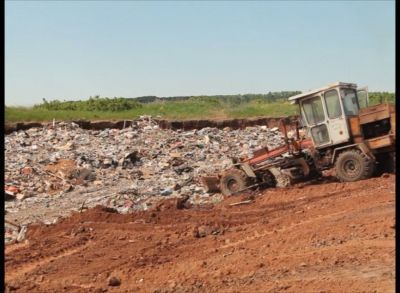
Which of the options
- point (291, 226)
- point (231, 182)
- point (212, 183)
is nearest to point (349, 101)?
point (231, 182)

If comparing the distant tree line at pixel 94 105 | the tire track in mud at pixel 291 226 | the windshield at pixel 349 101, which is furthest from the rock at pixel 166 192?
the distant tree line at pixel 94 105

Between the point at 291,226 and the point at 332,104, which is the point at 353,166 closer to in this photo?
the point at 332,104

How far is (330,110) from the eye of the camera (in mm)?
11617

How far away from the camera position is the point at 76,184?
51.6 feet

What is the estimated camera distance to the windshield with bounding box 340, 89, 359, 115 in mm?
11469

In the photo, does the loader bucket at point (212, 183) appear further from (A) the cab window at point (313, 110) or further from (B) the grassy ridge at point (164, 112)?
(B) the grassy ridge at point (164, 112)

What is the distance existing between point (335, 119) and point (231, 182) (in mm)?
2797

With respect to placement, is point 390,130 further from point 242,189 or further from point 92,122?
point 92,122

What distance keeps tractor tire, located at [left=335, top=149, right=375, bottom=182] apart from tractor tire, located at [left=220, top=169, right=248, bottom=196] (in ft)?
7.28

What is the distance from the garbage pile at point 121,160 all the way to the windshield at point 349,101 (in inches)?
149

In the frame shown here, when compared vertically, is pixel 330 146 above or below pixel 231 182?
above

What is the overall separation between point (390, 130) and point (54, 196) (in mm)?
8490

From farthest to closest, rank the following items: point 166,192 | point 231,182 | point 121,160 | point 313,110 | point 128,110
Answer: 1. point 128,110
2. point 121,160
3. point 166,192
4. point 231,182
5. point 313,110

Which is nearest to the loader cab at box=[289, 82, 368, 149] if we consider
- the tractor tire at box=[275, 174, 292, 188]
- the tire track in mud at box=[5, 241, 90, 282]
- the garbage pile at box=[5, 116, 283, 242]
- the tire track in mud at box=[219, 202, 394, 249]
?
the tractor tire at box=[275, 174, 292, 188]
